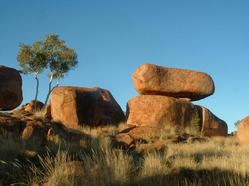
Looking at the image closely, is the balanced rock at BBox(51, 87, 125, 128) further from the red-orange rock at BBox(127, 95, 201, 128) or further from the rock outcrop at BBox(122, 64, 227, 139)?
the red-orange rock at BBox(127, 95, 201, 128)

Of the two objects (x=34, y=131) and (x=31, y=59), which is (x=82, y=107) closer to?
(x=34, y=131)

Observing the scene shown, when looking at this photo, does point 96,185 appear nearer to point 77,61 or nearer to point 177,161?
point 177,161

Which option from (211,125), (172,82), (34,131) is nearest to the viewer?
(34,131)

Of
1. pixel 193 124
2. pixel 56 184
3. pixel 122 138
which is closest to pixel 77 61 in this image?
pixel 193 124

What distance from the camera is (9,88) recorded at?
24.9 metres

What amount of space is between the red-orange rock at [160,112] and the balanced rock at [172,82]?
807 millimetres

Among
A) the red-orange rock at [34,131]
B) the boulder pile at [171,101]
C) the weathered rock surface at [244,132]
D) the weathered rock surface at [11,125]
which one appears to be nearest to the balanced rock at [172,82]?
the boulder pile at [171,101]

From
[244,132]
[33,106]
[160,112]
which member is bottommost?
[244,132]

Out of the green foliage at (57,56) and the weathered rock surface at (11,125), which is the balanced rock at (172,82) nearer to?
the weathered rock surface at (11,125)

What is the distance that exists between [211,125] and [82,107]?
25.1 feet

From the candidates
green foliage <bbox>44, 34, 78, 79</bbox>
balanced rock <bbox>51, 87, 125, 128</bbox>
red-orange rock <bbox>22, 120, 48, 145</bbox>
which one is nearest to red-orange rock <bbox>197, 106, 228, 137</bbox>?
balanced rock <bbox>51, 87, 125, 128</bbox>

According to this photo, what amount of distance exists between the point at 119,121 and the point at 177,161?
16.3 m

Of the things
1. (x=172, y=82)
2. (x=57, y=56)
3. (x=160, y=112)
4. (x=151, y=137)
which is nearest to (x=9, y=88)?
(x=160, y=112)

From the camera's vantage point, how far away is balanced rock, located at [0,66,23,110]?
24737 mm
